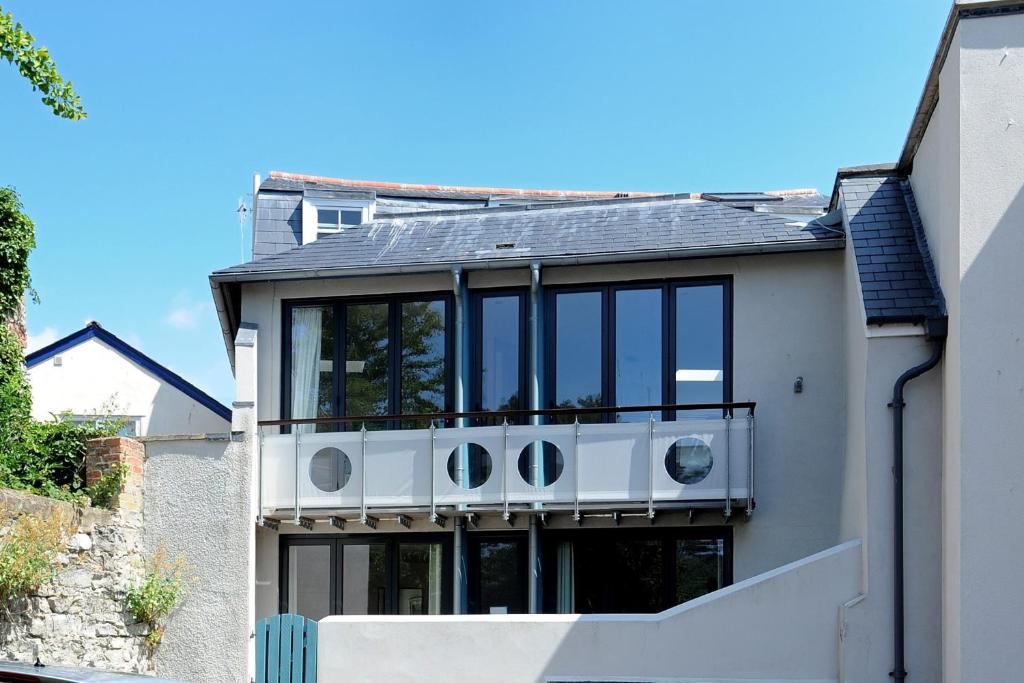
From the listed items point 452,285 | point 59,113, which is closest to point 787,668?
point 452,285

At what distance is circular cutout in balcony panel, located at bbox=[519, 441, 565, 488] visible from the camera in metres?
12.7

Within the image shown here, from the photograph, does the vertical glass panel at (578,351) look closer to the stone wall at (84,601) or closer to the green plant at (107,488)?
the green plant at (107,488)

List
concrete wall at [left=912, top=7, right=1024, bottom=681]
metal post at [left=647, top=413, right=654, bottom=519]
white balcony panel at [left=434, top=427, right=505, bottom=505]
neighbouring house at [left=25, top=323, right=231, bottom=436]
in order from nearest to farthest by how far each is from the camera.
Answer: concrete wall at [left=912, top=7, right=1024, bottom=681], metal post at [left=647, top=413, right=654, bottom=519], white balcony panel at [left=434, top=427, right=505, bottom=505], neighbouring house at [left=25, top=323, right=231, bottom=436]

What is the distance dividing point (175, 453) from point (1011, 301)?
28.5 ft

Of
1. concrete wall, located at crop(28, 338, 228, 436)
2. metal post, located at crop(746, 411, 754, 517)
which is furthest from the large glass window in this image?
concrete wall, located at crop(28, 338, 228, 436)

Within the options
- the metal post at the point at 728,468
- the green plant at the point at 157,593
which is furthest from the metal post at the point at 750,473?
the green plant at the point at 157,593

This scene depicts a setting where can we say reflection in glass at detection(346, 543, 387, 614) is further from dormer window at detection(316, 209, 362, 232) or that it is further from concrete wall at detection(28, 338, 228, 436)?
dormer window at detection(316, 209, 362, 232)

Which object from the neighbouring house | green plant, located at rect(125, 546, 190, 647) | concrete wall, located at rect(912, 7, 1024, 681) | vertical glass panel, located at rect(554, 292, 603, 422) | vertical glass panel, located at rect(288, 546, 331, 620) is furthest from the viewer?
the neighbouring house

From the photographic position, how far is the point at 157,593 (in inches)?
484

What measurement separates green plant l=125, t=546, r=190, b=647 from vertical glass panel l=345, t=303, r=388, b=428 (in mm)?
2623

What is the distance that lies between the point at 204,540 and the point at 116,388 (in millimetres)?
5998

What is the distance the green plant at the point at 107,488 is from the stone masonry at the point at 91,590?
0.28 ft

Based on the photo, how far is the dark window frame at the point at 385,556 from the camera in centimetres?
1341


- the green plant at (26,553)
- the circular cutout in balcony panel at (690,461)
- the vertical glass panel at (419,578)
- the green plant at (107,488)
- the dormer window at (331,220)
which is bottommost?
the vertical glass panel at (419,578)
